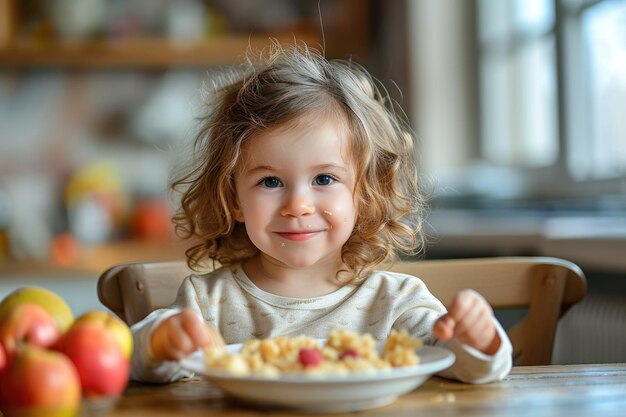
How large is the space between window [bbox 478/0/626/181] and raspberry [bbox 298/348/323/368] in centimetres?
203

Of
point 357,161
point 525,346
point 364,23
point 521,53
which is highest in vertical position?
point 364,23

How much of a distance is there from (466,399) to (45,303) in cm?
40

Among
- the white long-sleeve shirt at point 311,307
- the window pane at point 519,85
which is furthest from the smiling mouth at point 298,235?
the window pane at point 519,85

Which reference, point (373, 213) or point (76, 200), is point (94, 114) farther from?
point (373, 213)

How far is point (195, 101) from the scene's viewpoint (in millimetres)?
3922

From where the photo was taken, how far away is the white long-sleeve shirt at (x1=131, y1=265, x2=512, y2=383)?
3.78ft

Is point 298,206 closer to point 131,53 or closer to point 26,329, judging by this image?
point 26,329

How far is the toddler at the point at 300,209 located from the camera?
3.69 ft

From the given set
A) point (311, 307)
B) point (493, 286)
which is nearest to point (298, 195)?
point (311, 307)

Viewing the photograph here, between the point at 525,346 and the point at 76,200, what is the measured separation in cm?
286

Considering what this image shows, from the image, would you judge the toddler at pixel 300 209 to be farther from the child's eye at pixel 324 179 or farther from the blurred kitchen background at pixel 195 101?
the blurred kitchen background at pixel 195 101

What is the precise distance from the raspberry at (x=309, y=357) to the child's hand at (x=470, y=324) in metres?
A: 0.13

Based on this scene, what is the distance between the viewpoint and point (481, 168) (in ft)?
11.7

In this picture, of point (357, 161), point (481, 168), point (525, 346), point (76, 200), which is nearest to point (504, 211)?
point (481, 168)
